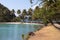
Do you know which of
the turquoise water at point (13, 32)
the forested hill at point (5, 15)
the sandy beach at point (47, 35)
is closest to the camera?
the sandy beach at point (47, 35)

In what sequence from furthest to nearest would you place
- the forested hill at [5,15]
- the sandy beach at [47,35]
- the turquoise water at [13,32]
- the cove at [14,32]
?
the forested hill at [5,15]
the cove at [14,32]
the turquoise water at [13,32]
the sandy beach at [47,35]

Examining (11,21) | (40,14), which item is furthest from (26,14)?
(40,14)

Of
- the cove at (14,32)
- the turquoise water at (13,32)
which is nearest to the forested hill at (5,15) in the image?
the cove at (14,32)

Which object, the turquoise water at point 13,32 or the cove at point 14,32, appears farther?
the cove at point 14,32

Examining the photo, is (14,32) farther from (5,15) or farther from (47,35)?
(5,15)

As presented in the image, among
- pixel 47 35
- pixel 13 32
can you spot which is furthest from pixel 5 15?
pixel 47 35

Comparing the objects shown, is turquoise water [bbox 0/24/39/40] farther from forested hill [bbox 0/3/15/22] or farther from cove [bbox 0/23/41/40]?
forested hill [bbox 0/3/15/22]

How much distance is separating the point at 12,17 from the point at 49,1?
78.5 metres

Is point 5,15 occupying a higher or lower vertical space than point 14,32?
lower

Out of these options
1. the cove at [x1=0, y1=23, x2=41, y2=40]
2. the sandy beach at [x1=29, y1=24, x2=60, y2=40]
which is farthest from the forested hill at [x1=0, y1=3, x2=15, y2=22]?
the sandy beach at [x1=29, y1=24, x2=60, y2=40]

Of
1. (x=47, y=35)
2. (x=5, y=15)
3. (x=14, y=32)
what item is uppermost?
(x=47, y=35)

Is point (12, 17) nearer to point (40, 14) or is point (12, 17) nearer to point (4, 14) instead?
point (4, 14)

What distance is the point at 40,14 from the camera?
865 centimetres

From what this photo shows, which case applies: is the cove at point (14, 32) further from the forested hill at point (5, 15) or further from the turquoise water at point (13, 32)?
the forested hill at point (5, 15)
